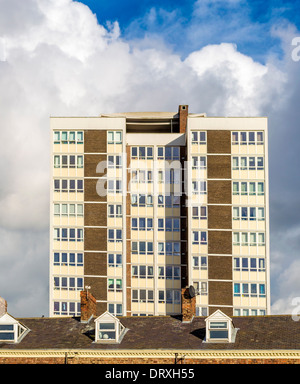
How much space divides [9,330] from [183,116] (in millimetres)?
44994

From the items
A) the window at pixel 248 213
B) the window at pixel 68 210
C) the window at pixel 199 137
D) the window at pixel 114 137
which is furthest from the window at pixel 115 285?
the window at pixel 199 137

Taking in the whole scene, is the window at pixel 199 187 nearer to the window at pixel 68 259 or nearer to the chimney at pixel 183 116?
the chimney at pixel 183 116

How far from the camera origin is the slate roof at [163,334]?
148 feet

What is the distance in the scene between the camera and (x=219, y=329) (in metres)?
45.8

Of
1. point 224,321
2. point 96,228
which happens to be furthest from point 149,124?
point 224,321

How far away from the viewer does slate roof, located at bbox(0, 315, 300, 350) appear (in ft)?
148

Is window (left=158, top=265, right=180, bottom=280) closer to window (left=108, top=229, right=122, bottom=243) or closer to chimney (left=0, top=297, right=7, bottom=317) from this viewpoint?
window (left=108, top=229, right=122, bottom=243)

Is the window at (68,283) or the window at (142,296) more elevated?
the window at (68,283)

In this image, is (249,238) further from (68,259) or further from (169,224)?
(68,259)

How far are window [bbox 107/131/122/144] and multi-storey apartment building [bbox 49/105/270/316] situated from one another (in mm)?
124

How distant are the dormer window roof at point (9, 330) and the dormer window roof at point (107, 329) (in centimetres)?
615

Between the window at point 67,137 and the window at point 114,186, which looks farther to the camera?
the window at point 67,137

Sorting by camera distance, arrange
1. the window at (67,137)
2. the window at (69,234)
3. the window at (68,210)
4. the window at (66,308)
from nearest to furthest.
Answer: the window at (66,308) < the window at (69,234) < the window at (68,210) < the window at (67,137)
